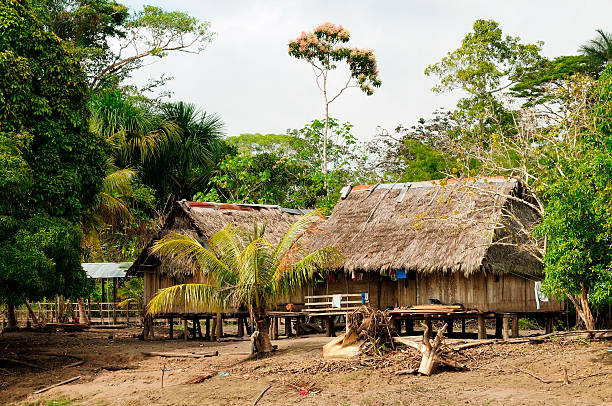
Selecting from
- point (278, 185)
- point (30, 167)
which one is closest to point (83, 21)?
point (278, 185)

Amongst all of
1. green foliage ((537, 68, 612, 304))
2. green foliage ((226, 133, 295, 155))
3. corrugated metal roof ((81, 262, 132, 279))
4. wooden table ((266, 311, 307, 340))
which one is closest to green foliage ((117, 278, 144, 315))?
corrugated metal roof ((81, 262, 132, 279))

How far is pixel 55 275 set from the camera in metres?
17.0

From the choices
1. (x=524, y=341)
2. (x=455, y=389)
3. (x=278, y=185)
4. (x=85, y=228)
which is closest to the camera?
(x=455, y=389)

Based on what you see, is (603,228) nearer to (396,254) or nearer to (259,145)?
(396,254)

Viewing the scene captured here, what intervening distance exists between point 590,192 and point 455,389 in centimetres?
418

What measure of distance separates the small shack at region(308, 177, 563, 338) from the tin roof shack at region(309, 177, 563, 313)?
0.03 metres

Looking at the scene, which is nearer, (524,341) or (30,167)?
(524,341)

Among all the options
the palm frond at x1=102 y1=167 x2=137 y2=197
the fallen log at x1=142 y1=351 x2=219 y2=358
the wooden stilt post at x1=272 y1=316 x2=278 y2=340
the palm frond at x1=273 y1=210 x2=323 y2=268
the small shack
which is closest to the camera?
the palm frond at x1=273 y1=210 x2=323 y2=268

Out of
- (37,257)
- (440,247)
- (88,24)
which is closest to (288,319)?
(440,247)

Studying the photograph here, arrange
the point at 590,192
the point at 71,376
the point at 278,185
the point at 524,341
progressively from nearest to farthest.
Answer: the point at 590,192 → the point at 524,341 → the point at 71,376 → the point at 278,185

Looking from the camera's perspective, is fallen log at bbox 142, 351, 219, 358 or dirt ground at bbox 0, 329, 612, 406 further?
fallen log at bbox 142, 351, 219, 358

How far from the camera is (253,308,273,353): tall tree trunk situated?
1602 cm

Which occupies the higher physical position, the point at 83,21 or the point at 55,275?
the point at 83,21

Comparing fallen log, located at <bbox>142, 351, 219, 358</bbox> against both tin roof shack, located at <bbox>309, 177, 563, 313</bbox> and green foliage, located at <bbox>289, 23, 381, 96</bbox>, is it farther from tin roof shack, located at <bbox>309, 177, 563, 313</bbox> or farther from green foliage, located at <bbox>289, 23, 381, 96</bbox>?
green foliage, located at <bbox>289, 23, 381, 96</bbox>
